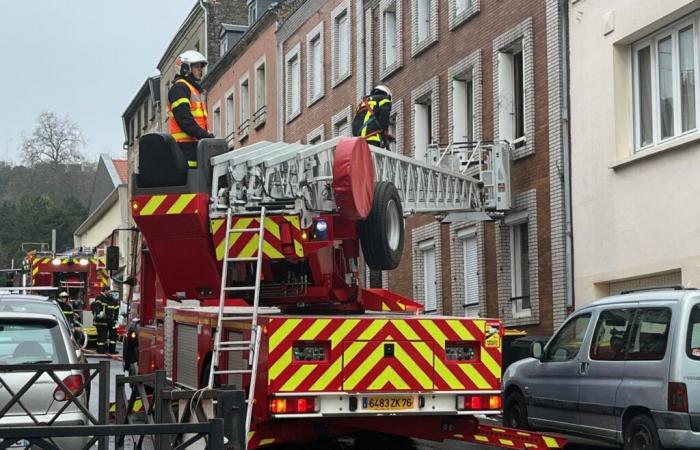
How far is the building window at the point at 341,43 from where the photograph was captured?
31281 millimetres

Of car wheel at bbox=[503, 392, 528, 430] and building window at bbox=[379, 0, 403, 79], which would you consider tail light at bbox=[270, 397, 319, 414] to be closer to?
car wheel at bbox=[503, 392, 528, 430]

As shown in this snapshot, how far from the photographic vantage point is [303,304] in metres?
12.6

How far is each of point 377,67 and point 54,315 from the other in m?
18.8

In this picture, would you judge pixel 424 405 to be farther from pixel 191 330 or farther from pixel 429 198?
pixel 429 198

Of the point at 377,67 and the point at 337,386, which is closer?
the point at 337,386

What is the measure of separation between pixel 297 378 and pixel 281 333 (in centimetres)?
41

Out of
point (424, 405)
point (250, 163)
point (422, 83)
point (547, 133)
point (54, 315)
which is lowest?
point (424, 405)

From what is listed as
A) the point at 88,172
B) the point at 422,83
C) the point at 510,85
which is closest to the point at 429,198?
the point at 510,85

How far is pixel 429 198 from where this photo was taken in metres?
19.6

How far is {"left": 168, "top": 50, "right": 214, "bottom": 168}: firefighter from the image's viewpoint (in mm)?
12438

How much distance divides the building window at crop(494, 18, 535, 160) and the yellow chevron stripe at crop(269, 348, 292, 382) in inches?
442

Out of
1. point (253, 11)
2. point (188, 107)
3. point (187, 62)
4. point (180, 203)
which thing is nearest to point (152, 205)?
point (180, 203)

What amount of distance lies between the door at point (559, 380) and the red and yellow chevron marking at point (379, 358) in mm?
1816

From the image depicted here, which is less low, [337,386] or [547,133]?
[547,133]
